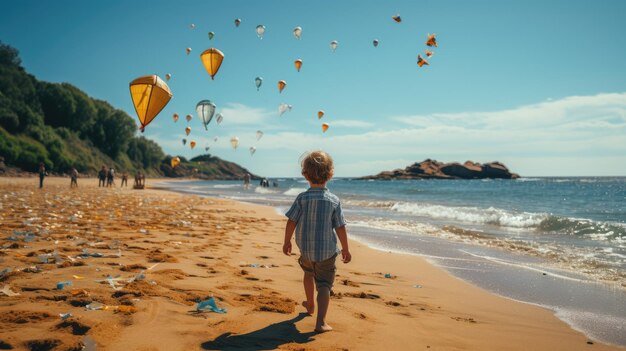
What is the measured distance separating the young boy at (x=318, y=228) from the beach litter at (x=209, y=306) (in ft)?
2.90

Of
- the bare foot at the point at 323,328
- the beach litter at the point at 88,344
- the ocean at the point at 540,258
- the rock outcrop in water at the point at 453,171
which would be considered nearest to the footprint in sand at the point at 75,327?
the beach litter at the point at 88,344

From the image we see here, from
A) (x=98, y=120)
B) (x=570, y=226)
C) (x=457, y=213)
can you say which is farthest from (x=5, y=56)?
(x=570, y=226)

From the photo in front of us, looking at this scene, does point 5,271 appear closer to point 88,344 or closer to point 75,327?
point 75,327

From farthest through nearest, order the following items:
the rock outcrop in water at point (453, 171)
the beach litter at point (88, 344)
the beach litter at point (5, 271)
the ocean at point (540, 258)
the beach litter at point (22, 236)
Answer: the rock outcrop in water at point (453, 171)
the beach litter at point (22, 236)
the ocean at point (540, 258)
the beach litter at point (5, 271)
the beach litter at point (88, 344)

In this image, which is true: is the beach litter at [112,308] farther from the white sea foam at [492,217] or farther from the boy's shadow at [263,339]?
the white sea foam at [492,217]

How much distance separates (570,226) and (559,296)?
1035cm

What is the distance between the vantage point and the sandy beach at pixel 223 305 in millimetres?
3182

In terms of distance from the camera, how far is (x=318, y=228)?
3.96 meters

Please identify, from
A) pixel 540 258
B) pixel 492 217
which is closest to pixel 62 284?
pixel 540 258

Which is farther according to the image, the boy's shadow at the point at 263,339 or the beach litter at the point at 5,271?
the beach litter at the point at 5,271

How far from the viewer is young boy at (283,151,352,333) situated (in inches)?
154

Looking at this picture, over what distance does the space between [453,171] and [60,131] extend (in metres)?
127

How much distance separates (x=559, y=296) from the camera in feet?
17.7

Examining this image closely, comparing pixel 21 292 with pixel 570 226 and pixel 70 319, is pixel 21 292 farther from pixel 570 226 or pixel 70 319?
pixel 570 226
